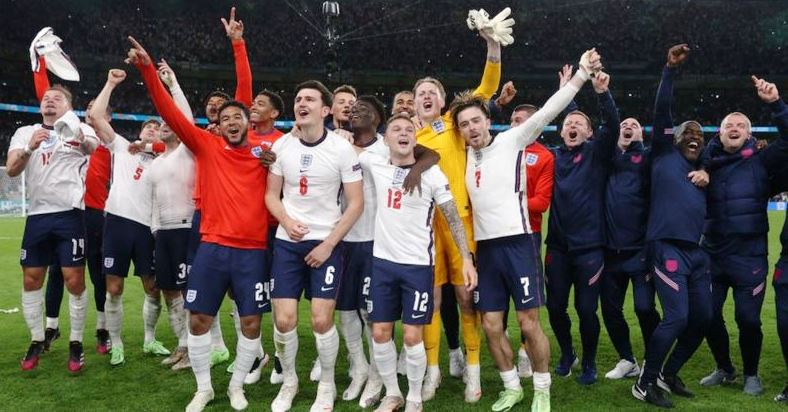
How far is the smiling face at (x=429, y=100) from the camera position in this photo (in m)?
5.08

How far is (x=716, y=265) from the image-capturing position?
207 inches

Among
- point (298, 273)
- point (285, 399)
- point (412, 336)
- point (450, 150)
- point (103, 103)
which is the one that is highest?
point (103, 103)

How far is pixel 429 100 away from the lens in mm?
5086

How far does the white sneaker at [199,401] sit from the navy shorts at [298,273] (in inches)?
35.9

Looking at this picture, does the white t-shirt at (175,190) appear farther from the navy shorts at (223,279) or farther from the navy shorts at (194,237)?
the navy shorts at (223,279)

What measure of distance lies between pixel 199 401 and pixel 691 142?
4.37m

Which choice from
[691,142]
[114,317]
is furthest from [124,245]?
[691,142]

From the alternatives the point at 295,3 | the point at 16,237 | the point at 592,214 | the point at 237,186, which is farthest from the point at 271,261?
the point at 295,3

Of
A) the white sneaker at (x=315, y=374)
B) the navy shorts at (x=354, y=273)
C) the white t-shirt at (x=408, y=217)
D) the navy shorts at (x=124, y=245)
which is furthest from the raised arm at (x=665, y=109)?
the navy shorts at (x=124, y=245)

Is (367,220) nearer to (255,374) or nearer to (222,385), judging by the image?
(255,374)

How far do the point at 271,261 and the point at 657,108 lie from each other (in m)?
3.23

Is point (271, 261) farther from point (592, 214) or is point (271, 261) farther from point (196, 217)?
point (592, 214)

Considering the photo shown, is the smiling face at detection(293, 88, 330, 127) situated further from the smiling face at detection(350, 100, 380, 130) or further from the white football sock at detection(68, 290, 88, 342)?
the white football sock at detection(68, 290, 88, 342)

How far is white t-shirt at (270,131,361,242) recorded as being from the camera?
15.2 feet
